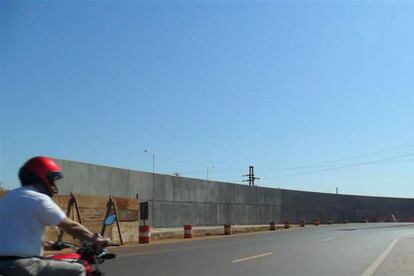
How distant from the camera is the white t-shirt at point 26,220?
481cm

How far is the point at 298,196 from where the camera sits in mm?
64312

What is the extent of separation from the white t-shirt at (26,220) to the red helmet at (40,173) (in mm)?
167

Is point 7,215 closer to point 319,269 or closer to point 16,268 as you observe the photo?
point 16,268

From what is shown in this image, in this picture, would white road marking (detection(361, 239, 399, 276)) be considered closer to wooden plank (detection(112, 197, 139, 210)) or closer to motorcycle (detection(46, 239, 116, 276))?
motorcycle (detection(46, 239, 116, 276))

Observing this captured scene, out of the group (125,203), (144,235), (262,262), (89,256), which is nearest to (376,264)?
(262,262)

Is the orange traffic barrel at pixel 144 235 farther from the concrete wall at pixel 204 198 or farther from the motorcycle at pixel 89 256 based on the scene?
the motorcycle at pixel 89 256

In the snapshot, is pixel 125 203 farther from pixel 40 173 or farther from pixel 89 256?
pixel 40 173

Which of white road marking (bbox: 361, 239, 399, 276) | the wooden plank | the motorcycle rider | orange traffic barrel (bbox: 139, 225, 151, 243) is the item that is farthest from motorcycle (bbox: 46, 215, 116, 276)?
orange traffic barrel (bbox: 139, 225, 151, 243)

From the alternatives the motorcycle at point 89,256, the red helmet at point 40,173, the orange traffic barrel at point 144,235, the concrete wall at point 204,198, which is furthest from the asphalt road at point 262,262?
the concrete wall at point 204,198

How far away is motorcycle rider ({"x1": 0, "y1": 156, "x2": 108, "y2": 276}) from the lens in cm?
472

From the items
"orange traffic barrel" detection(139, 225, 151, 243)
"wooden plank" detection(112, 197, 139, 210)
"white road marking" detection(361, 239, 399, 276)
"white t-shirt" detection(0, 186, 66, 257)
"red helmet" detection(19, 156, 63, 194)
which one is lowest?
"white road marking" detection(361, 239, 399, 276)

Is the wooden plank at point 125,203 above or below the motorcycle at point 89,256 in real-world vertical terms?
above

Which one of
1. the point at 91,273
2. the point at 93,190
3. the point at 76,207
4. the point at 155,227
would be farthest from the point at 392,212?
the point at 91,273

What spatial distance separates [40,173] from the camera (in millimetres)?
5004
